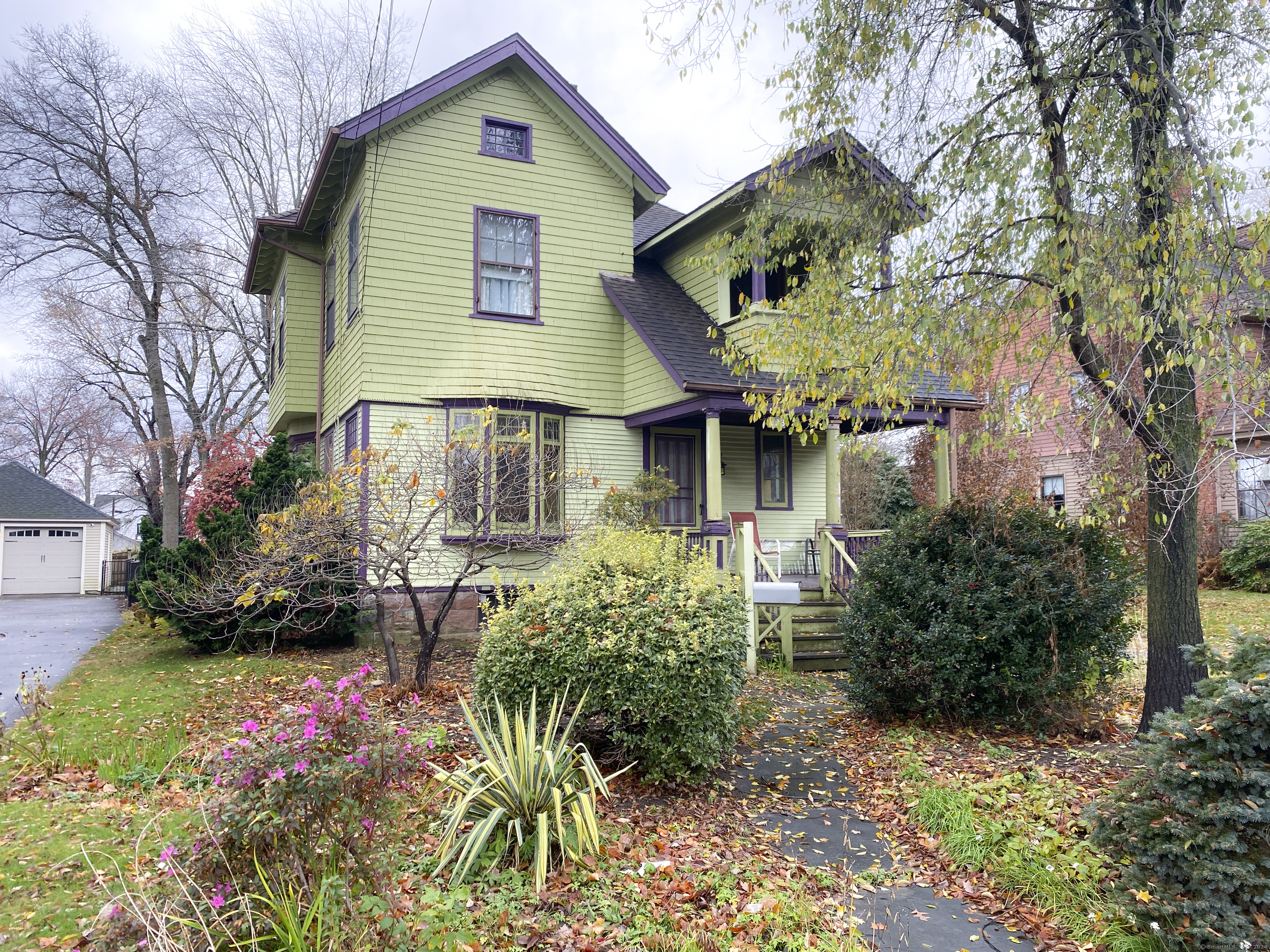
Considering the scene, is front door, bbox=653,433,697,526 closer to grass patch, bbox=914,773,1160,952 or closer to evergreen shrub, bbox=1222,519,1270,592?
grass patch, bbox=914,773,1160,952

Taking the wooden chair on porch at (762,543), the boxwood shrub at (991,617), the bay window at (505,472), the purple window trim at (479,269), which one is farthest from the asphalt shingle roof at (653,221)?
the boxwood shrub at (991,617)

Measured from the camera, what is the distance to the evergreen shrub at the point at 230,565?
34.6 feet

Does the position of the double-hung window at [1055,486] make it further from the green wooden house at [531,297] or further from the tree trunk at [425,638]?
the tree trunk at [425,638]

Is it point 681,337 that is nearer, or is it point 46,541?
point 681,337

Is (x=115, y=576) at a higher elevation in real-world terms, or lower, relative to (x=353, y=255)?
lower

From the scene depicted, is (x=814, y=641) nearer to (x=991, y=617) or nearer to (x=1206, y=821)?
(x=991, y=617)

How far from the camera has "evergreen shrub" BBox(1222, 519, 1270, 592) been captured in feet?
55.1

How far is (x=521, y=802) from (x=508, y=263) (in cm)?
1003

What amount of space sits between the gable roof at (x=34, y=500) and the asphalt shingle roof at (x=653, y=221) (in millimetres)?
22582

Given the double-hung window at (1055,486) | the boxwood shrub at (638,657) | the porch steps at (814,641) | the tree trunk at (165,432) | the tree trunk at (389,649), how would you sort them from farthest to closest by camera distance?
1. the double-hung window at (1055,486)
2. the tree trunk at (165,432)
3. the porch steps at (814,641)
4. the tree trunk at (389,649)
5. the boxwood shrub at (638,657)

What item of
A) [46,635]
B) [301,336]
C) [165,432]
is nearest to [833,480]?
[301,336]

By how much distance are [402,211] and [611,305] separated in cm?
369

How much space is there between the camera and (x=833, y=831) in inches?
206

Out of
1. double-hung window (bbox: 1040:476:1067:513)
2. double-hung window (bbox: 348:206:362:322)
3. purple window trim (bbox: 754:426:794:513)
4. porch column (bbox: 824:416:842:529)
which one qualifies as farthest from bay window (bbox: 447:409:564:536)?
double-hung window (bbox: 1040:476:1067:513)
